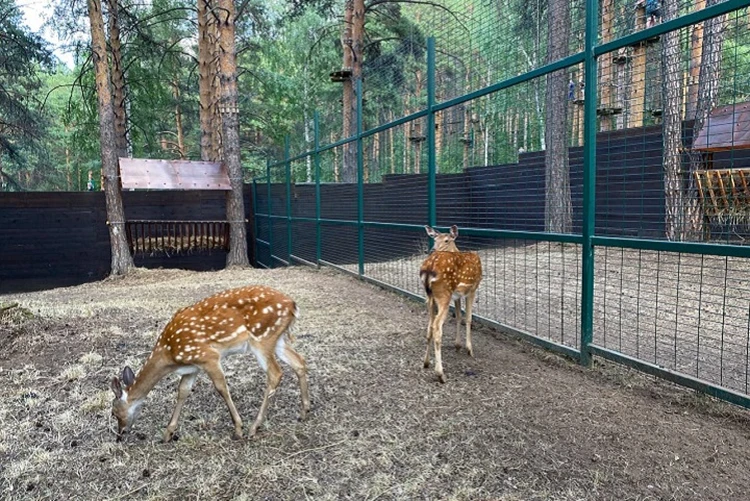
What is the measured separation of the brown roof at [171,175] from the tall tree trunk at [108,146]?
286 millimetres

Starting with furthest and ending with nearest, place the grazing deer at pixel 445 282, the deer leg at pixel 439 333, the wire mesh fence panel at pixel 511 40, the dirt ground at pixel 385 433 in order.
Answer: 1. the wire mesh fence panel at pixel 511 40
2. the grazing deer at pixel 445 282
3. the deer leg at pixel 439 333
4. the dirt ground at pixel 385 433

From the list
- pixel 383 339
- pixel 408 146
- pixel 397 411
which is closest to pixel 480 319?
pixel 383 339

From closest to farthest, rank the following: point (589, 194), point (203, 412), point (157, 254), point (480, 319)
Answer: point (203, 412) → point (589, 194) → point (480, 319) → point (157, 254)

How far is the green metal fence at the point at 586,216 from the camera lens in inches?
145

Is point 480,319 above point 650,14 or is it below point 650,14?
below

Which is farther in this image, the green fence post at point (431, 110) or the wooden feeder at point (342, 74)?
the wooden feeder at point (342, 74)

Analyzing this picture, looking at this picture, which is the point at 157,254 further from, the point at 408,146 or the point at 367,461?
the point at 367,461

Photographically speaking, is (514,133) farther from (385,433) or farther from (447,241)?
(385,433)

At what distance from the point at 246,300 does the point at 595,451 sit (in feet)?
6.68

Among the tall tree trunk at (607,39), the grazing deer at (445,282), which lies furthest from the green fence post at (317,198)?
the grazing deer at (445,282)

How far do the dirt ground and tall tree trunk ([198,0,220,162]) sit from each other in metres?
11.0

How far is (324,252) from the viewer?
33.6 ft

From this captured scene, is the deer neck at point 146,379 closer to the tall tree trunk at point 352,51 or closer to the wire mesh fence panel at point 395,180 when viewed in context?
the wire mesh fence panel at point 395,180

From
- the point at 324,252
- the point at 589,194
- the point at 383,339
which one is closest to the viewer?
the point at 589,194
